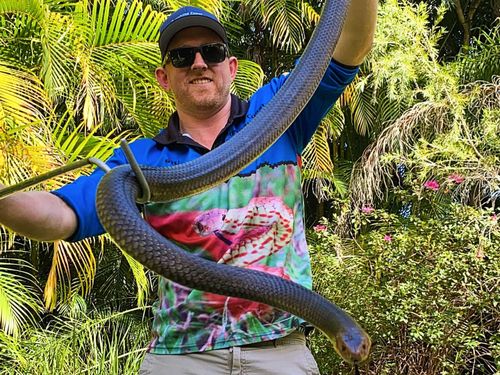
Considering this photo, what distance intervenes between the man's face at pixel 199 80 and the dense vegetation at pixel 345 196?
2.72 meters

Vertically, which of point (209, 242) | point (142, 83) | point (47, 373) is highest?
point (142, 83)

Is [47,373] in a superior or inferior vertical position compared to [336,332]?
inferior

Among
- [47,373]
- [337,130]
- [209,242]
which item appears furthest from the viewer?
[337,130]

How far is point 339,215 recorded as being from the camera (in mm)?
8570

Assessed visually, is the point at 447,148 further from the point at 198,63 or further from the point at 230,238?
the point at 230,238

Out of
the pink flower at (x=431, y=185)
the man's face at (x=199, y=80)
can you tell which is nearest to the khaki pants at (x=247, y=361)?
the man's face at (x=199, y=80)

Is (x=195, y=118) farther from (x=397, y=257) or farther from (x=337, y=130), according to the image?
(x=337, y=130)

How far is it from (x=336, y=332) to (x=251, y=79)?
7166 mm

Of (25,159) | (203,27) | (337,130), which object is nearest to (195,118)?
(203,27)

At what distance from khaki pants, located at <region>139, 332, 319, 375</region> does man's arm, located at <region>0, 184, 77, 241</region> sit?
0.51 m

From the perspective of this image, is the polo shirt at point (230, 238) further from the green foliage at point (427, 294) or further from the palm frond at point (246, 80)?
the palm frond at point (246, 80)

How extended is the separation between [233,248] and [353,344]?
0.75 m

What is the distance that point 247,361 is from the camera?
82.7 inches

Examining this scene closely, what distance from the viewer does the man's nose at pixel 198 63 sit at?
2.28 meters
